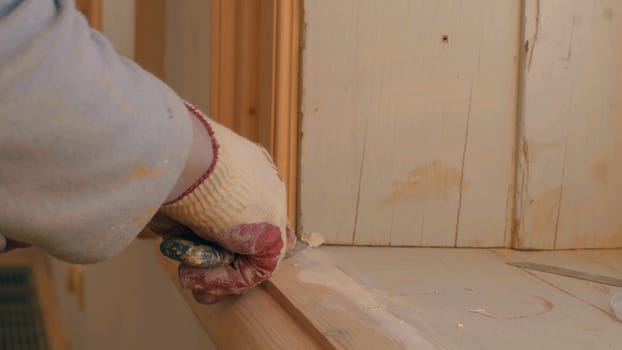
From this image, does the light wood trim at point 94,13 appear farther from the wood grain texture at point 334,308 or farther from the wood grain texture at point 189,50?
the wood grain texture at point 334,308

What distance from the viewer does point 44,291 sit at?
240 centimetres

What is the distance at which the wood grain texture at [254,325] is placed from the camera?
0.50 meters

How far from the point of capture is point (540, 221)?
766 millimetres

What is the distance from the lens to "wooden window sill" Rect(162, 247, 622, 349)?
48cm

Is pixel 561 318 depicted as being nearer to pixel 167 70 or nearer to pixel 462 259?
pixel 462 259

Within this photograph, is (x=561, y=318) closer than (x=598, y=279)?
Yes

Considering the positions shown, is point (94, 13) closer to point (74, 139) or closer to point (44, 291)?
point (74, 139)

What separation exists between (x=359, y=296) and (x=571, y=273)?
0.23 metres

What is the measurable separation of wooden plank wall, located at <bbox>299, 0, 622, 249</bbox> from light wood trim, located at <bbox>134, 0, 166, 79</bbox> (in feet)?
1.98

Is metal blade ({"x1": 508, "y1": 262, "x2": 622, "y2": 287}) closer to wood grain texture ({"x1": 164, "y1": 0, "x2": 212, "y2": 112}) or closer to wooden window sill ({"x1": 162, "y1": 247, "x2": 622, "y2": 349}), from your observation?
wooden window sill ({"x1": 162, "y1": 247, "x2": 622, "y2": 349})

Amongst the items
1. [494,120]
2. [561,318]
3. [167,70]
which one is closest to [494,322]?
[561,318]

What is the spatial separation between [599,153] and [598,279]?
18cm

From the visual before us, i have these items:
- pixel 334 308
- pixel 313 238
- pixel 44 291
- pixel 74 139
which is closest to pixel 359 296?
pixel 334 308

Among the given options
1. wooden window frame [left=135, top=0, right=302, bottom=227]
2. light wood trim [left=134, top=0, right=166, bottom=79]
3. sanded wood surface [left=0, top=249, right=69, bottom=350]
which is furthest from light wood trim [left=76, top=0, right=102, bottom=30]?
sanded wood surface [left=0, top=249, right=69, bottom=350]
